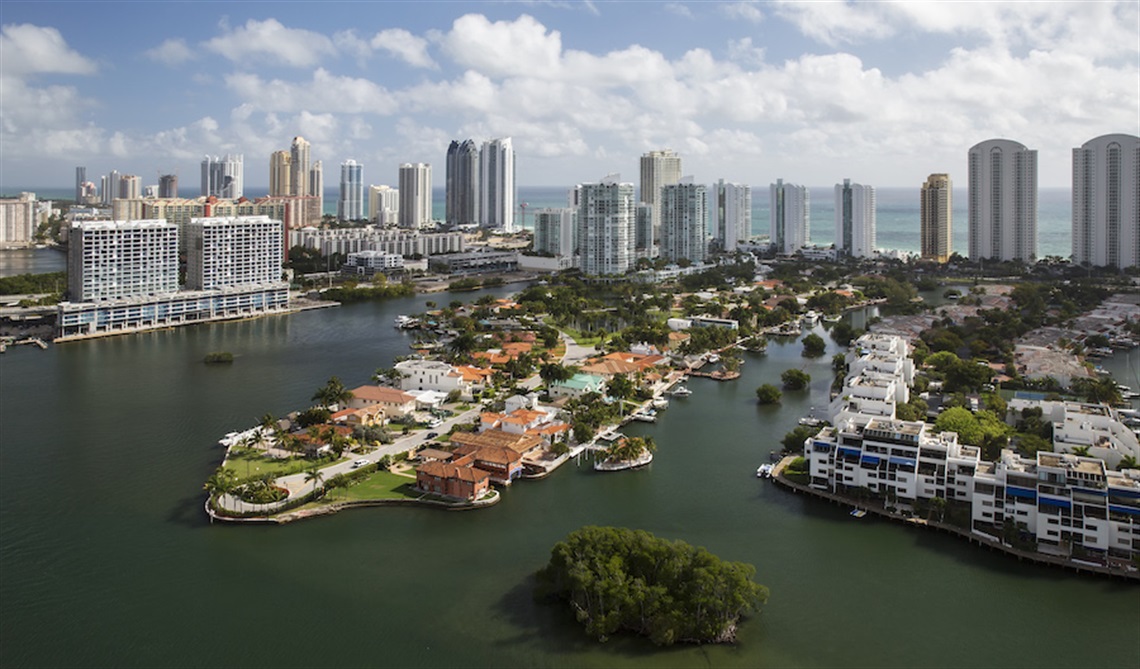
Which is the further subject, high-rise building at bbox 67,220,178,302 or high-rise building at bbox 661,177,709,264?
high-rise building at bbox 661,177,709,264

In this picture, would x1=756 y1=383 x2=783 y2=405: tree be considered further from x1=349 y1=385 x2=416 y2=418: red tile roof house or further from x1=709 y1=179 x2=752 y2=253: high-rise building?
x1=709 y1=179 x2=752 y2=253: high-rise building

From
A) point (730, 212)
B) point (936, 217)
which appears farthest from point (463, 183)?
point (936, 217)

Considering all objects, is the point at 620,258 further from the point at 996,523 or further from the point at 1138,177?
the point at 996,523

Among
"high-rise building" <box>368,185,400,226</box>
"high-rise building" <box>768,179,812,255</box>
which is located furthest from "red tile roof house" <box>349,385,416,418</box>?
"high-rise building" <box>368,185,400,226</box>

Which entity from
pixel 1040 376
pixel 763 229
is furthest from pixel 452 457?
pixel 763 229

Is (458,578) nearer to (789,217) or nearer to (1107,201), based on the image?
(1107,201)

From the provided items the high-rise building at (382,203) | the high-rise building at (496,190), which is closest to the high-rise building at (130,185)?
the high-rise building at (382,203)
